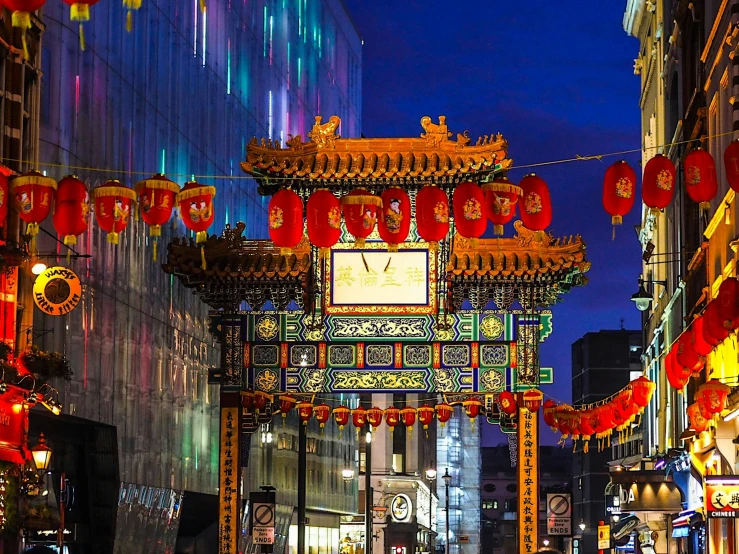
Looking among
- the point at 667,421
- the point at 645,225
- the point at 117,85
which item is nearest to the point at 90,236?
the point at 117,85

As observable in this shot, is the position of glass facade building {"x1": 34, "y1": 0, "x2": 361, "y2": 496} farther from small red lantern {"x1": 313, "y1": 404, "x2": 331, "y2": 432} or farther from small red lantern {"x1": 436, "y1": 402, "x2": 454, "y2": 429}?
small red lantern {"x1": 436, "y1": 402, "x2": 454, "y2": 429}

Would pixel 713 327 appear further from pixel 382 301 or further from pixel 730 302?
pixel 382 301

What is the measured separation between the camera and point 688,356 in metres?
28.7

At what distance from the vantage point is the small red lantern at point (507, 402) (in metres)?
30.4

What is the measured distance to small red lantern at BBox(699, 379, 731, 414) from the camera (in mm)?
27094

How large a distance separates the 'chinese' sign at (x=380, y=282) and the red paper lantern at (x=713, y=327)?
21.9 feet

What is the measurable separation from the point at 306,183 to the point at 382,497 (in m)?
55.3

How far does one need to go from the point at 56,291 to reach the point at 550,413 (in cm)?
1243

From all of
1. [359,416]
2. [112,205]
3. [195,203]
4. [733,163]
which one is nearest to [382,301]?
[359,416]

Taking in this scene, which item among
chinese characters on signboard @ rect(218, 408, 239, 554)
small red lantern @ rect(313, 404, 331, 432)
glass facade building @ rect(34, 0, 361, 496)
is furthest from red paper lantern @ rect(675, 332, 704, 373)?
glass facade building @ rect(34, 0, 361, 496)

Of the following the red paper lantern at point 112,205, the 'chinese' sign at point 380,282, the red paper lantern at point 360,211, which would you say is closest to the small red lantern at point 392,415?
the 'chinese' sign at point 380,282

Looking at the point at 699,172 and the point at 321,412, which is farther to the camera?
the point at 321,412

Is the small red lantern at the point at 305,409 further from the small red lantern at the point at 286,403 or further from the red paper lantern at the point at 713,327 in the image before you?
the red paper lantern at the point at 713,327

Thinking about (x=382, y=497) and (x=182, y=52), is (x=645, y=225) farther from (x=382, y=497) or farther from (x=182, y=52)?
(x=382, y=497)
